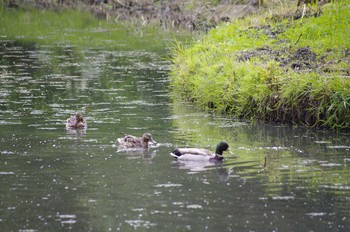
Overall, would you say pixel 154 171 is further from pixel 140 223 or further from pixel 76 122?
pixel 76 122

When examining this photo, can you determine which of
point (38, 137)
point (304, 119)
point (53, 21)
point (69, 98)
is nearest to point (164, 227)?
point (38, 137)

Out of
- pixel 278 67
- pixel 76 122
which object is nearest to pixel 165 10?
pixel 278 67

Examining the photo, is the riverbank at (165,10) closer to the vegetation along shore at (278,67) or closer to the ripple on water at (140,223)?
the vegetation along shore at (278,67)

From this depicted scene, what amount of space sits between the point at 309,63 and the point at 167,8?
2908 cm

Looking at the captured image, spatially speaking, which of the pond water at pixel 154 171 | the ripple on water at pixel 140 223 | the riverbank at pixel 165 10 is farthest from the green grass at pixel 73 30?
the ripple on water at pixel 140 223

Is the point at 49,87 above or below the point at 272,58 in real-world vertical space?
below

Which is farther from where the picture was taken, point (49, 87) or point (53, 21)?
point (53, 21)

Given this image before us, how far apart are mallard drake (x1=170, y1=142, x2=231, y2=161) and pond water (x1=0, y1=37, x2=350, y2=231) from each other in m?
0.20

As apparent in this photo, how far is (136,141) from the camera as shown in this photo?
1812 cm

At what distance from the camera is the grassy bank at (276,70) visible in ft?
66.3

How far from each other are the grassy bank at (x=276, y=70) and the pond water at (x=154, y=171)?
1.71 ft

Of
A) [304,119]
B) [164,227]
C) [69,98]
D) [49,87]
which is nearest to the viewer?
[164,227]

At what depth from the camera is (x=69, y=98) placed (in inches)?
998

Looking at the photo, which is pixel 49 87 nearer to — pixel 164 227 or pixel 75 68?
pixel 75 68
